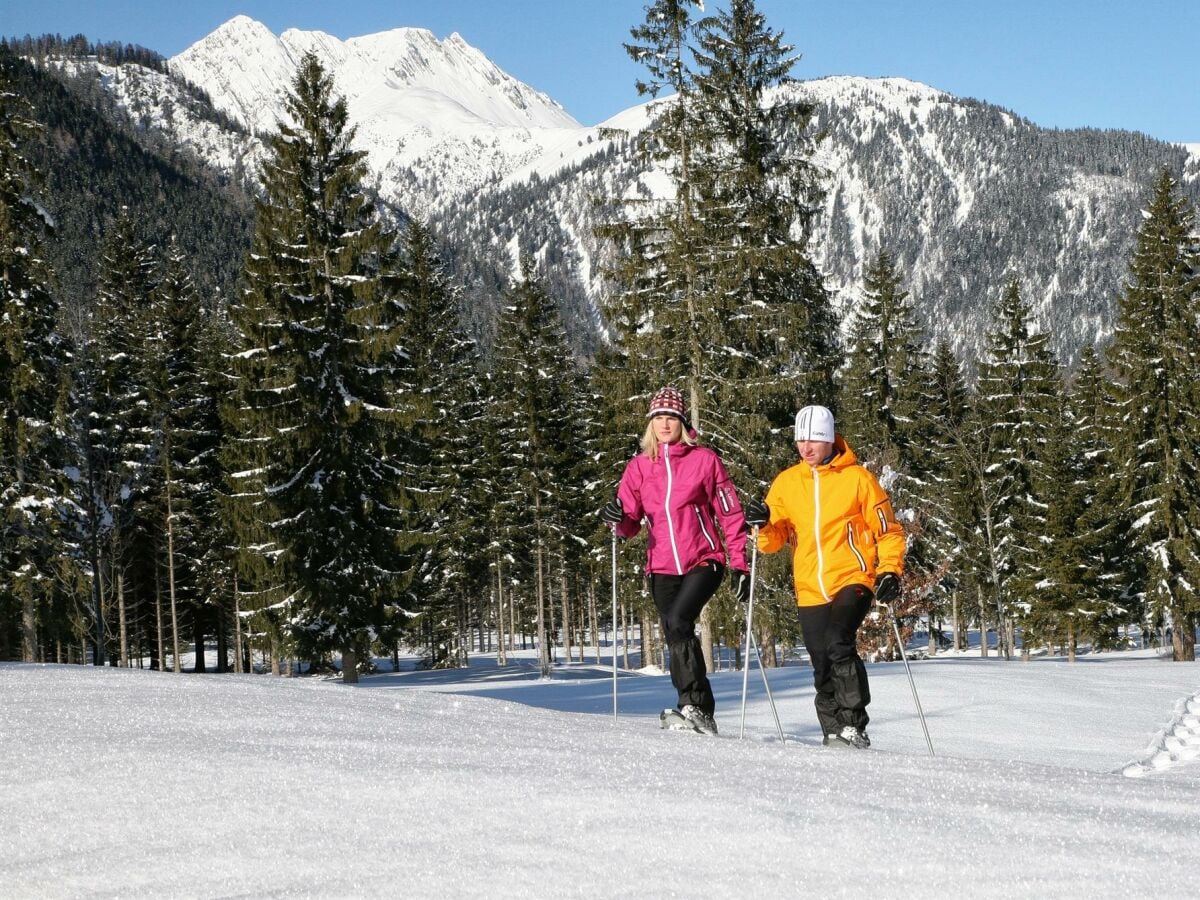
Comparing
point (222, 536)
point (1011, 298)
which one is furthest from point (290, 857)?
point (1011, 298)

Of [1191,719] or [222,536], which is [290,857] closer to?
[1191,719]

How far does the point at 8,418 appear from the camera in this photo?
21016 millimetres

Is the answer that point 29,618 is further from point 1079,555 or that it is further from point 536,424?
point 1079,555

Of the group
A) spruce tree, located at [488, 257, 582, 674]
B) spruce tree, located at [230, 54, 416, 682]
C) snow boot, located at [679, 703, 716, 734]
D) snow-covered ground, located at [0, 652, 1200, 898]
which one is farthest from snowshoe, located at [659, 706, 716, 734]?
spruce tree, located at [488, 257, 582, 674]

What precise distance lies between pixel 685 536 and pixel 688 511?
0.54ft

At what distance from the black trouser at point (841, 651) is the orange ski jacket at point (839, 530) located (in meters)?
0.07

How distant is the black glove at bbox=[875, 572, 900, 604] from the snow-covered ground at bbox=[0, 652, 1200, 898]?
1.16 meters

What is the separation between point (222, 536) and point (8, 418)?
35.1ft

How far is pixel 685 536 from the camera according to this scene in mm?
6562

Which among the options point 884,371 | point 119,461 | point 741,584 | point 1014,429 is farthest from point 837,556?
point 1014,429

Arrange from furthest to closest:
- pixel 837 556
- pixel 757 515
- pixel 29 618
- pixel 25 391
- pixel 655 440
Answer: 1. pixel 25 391
2. pixel 29 618
3. pixel 655 440
4. pixel 757 515
5. pixel 837 556

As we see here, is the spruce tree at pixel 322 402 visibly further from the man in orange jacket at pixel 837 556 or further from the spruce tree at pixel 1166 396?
the spruce tree at pixel 1166 396

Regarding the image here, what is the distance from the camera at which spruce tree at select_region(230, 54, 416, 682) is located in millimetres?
21297

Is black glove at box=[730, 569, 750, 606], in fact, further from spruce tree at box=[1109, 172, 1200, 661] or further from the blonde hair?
spruce tree at box=[1109, 172, 1200, 661]
